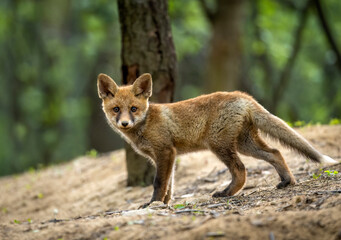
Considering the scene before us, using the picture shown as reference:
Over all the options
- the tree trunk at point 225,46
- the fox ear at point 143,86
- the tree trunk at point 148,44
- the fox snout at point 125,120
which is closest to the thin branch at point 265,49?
the tree trunk at point 225,46

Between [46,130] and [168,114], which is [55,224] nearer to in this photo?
[168,114]

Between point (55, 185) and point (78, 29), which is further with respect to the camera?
point (78, 29)

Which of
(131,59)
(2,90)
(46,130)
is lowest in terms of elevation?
(46,130)

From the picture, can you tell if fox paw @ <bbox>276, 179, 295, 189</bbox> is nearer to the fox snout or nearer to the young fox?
the young fox

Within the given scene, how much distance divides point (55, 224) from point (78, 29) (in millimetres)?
16658

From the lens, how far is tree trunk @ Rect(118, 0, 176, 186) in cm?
758

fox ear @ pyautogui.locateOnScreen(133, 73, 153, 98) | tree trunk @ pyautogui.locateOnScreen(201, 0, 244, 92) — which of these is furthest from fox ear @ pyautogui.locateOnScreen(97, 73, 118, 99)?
tree trunk @ pyautogui.locateOnScreen(201, 0, 244, 92)

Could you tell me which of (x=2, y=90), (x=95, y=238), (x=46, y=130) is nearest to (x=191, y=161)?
(x=95, y=238)

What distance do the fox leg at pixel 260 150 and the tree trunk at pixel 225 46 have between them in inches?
318

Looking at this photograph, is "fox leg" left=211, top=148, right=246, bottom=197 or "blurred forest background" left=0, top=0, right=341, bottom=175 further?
"blurred forest background" left=0, top=0, right=341, bottom=175

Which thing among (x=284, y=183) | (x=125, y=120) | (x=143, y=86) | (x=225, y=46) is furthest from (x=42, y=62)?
(x=284, y=183)

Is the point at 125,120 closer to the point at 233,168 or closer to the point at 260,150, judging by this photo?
the point at 233,168

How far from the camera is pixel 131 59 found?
25.1 feet

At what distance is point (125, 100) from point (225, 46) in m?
8.46
